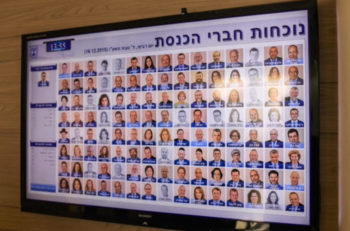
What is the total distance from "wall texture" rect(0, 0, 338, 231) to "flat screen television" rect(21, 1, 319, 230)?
10 cm

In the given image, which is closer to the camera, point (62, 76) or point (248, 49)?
point (248, 49)

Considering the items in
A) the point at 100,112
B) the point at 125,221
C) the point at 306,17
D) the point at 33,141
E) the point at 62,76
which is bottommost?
the point at 125,221

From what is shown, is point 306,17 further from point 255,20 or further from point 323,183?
point 323,183

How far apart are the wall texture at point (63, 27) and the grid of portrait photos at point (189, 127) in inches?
4.4

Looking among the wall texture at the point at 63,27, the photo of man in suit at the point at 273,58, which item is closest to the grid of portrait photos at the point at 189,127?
the photo of man in suit at the point at 273,58

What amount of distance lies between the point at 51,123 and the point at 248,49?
0.78m

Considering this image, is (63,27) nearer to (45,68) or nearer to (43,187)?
(45,68)

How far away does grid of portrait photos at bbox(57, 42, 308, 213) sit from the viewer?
107 cm

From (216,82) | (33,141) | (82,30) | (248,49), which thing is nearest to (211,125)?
(216,82)

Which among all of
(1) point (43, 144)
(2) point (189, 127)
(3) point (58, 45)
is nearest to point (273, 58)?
(2) point (189, 127)

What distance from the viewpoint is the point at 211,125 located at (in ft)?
3.80

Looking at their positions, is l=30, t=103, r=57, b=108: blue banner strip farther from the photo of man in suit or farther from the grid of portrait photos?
the photo of man in suit

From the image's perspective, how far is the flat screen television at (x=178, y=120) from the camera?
1064 millimetres

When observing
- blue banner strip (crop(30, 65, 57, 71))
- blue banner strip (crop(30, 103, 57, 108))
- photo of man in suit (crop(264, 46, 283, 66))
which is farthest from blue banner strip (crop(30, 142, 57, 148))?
photo of man in suit (crop(264, 46, 283, 66))
